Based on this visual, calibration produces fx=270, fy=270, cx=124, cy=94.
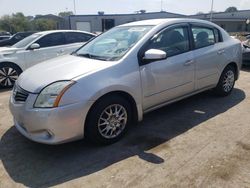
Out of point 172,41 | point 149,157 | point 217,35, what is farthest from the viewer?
point 217,35

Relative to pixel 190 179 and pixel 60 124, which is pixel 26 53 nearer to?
pixel 60 124

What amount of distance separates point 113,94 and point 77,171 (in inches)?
41.7

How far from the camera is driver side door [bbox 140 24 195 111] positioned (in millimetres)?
3867

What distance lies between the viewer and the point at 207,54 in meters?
4.75

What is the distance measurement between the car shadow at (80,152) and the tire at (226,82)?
2.70 feet

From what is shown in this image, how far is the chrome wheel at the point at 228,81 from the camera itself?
539cm

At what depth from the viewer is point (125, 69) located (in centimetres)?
359

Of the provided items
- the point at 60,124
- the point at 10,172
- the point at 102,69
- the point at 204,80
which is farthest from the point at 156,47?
the point at 10,172

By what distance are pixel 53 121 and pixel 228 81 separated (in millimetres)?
3810

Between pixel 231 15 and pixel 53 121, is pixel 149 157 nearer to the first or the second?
pixel 53 121

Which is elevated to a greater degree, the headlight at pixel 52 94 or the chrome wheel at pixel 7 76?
the headlight at pixel 52 94

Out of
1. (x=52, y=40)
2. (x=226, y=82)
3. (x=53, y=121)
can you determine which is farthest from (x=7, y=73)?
(x=226, y=82)

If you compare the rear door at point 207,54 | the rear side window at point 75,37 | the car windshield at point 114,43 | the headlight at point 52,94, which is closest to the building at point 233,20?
the rear side window at point 75,37

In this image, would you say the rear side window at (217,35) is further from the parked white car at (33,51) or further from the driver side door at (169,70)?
the parked white car at (33,51)
